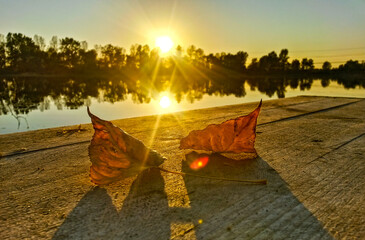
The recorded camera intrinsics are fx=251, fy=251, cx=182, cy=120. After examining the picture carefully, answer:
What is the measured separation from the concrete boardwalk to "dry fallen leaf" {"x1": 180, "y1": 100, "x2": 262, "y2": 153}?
79mm

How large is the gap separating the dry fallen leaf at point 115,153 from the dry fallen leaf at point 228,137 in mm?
404

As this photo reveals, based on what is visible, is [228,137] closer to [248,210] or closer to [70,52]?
[248,210]

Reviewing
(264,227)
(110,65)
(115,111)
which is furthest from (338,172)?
(110,65)

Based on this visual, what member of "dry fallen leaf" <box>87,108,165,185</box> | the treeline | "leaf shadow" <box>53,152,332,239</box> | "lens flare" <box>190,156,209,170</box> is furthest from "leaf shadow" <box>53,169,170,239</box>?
the treeline

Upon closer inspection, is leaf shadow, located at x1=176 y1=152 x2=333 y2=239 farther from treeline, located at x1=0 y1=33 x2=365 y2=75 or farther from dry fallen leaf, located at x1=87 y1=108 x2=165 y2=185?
treeline, located at x1=0 y1=33 x2=365 y2=75

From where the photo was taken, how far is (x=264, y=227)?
92 centimetres

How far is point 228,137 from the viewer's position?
1621 mm

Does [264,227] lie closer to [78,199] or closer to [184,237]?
[184,237]

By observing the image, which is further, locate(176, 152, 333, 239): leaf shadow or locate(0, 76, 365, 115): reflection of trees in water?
locate(0, 76, 365, 115): reflection of trees in water

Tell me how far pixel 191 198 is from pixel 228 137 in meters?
0.61

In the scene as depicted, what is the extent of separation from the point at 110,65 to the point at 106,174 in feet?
289

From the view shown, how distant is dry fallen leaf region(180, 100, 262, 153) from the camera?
158 cm

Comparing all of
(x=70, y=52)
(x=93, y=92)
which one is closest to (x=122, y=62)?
(x=70, y=52)

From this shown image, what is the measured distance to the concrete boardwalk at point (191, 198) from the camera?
2.96ft
